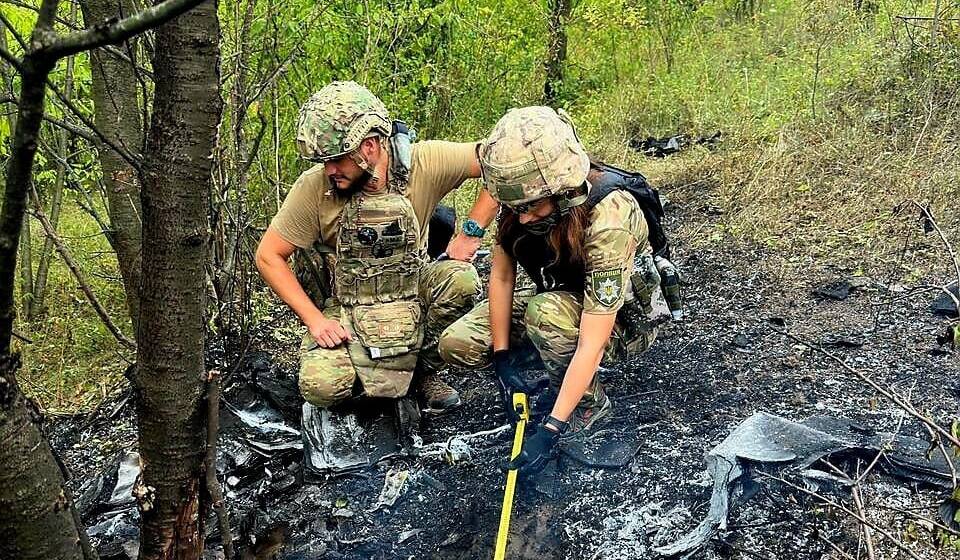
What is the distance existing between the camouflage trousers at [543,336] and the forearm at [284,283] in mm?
555

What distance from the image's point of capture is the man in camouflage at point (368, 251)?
3.03 metres

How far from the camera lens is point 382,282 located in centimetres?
338

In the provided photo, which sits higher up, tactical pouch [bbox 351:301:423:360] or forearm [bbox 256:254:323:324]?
forearm [bbox 256:254:323:324]

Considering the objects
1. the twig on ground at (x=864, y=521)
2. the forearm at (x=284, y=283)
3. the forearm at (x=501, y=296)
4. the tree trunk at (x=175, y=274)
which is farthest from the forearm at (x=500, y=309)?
the tree trunk at (x=175, y=274)

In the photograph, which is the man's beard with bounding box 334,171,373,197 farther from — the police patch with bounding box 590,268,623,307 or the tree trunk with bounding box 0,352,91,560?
the tree trunk with bounding box 0,352,91,560

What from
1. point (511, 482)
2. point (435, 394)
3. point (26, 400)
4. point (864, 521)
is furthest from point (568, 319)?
point (26, 400)

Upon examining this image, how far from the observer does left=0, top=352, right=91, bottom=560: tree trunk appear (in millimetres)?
1259

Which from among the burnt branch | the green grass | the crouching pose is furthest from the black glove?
the burnt branch

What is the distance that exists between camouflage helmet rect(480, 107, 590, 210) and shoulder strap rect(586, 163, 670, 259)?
0.46 feet

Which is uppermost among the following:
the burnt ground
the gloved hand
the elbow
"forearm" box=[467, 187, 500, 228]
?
"forearm" box=[467, 187, 500, 228]

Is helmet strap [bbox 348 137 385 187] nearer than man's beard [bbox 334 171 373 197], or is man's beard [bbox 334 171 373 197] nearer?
helmet strap [bbox 348 137 385 187]

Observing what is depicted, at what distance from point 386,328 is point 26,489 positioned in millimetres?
2056

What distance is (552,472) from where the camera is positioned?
2.90 metres

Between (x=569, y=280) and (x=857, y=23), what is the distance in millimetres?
5534
